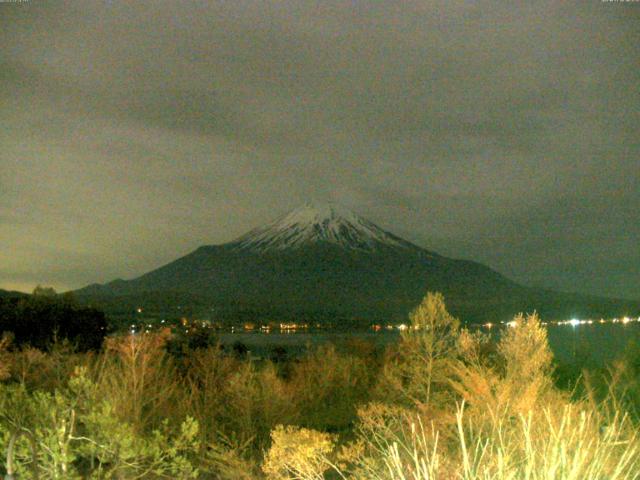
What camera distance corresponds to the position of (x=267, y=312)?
89750mm

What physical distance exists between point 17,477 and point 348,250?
Result: 137 meters

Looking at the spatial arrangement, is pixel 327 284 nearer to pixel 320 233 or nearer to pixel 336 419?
pixel 320 233

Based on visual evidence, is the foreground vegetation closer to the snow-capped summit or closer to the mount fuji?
the mount fuji

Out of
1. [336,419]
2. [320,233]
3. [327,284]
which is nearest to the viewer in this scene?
[336,419]

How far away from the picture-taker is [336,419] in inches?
607

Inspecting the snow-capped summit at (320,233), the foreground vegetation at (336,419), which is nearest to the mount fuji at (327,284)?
the snow-capped summit at (320,233)

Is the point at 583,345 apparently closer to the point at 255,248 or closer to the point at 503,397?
the point at 503,397

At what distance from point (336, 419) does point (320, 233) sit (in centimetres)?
14590

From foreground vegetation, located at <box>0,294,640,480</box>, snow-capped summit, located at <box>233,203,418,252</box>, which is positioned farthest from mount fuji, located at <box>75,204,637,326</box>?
foreground vegetation, located at <box>0,294,640,480</box>

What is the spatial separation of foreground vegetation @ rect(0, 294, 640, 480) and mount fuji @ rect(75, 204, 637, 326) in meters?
58.3

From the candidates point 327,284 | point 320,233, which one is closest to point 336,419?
point 327,284

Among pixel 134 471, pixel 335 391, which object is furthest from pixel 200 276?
pixel 134 471

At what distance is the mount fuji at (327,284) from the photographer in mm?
86688

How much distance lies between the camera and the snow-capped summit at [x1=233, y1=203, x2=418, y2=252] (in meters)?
149
